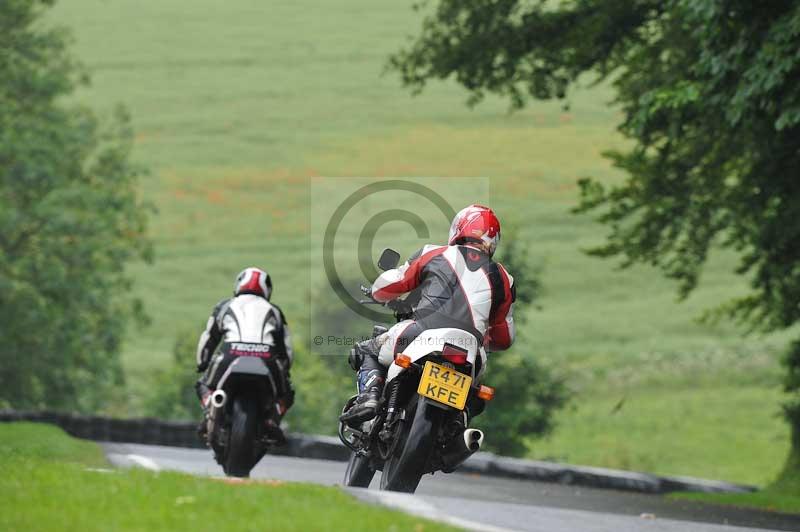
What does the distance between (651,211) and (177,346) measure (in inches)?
1255

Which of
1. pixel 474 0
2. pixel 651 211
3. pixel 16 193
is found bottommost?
pixel 16 193

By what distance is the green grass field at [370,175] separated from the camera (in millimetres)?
49438

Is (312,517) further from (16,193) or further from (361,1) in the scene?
(361,1)

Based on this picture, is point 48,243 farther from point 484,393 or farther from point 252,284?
point 484,393

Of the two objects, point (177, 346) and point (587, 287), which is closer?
point (177, 346)

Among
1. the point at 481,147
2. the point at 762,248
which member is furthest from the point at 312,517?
the point at 481,147

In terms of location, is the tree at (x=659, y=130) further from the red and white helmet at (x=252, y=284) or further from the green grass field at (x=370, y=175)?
the green grass field at (x=370, y=175)

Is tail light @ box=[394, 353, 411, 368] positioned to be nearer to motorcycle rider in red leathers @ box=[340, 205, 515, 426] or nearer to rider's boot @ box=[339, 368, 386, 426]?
motorcycle rider in red leathers @ box=[340, 205, 515, 426]

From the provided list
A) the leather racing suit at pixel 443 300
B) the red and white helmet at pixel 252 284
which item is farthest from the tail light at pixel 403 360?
the red and white helmet at pixel 252 284

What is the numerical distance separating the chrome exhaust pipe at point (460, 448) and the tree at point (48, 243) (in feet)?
93.3

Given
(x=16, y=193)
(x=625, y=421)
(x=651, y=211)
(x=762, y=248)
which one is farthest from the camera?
(x=625, y=421)

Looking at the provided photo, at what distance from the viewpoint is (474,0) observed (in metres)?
22.3

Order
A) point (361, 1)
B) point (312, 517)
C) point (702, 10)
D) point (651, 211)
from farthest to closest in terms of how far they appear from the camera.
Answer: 1. point (361, 1)
2. point (651, 211)
3. point (702, 10)
4. point (312, 517)

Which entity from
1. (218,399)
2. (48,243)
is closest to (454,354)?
(218,399)
